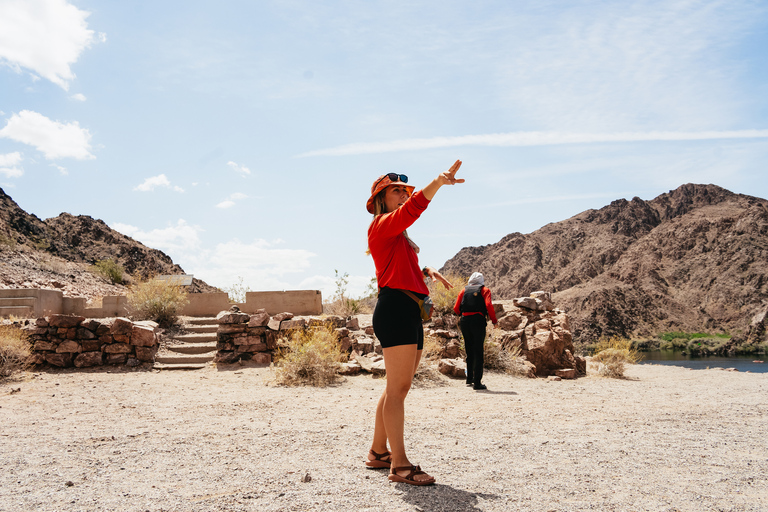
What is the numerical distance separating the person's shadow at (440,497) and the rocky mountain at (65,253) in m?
15.8

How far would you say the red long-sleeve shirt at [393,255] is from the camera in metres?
3.07

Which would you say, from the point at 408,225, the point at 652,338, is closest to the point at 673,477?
the point at 408,225

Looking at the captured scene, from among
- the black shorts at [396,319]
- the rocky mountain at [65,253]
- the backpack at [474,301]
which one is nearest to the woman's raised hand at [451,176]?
the black shorts at [396,319]

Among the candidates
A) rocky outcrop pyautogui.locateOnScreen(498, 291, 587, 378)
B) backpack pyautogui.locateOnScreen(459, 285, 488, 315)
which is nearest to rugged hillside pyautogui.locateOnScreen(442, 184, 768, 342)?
rocky outcrop pyautogui.locateOnScreen(498, 291, 587, 378)

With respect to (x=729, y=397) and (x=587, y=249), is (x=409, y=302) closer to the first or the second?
(x=729, y=397)

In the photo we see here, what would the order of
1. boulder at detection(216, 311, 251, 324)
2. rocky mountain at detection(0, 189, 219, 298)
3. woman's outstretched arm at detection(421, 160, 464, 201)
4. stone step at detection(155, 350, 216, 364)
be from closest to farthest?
woman's outstretched arm at detection(421, 160, 464, 201) < stone step at detection(155, 350, 216, 364) < boulder at detection(216, 311, 251, 324) < rocky mountain at detection(0, 189, 219, 298)

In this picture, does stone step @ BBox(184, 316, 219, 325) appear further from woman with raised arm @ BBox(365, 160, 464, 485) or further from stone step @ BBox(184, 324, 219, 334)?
woman with raised arm @ BBox(365, 160, 464, 485)

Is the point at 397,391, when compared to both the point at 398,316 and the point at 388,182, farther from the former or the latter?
the point at 388,182

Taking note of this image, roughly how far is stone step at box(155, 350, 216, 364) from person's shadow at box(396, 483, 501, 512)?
8416mm

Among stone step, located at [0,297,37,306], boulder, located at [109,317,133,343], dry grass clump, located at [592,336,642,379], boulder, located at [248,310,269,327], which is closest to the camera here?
boulder, located at [109,317,133,343]

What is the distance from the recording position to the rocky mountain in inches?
946

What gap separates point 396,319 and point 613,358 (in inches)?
412

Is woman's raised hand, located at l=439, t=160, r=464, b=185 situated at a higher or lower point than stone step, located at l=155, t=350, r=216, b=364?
higher

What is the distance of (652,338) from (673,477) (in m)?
46.8
